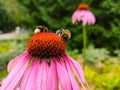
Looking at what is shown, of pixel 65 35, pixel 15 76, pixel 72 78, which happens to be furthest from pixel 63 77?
pixel 65 35

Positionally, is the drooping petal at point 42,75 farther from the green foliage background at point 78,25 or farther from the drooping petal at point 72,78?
the green foliage background at point 78,25

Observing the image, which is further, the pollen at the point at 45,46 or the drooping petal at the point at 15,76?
the pollen at the point at 45,46

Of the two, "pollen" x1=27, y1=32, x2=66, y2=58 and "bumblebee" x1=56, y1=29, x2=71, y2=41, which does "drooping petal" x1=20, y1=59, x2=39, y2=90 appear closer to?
"pollen" x1=27, y1=32, x2=66, y2=58

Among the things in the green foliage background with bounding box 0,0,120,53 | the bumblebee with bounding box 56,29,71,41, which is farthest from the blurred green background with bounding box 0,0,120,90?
the bumblebee with bounding box 56,29,71,41

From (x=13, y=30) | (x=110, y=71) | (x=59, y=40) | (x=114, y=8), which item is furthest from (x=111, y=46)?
(x=13, y=30)

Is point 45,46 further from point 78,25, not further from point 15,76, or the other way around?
point 78,25

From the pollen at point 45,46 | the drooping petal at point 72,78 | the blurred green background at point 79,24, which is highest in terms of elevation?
the pollen at point 45,46

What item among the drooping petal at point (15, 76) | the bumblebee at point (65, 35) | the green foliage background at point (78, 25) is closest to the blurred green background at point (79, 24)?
the green foliage background at point (78, 25)

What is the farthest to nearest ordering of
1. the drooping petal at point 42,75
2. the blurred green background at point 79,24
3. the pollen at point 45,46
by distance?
the blurred green background at point 79,24
the pollen at point 45,46
the drooping petal at point 42,75
